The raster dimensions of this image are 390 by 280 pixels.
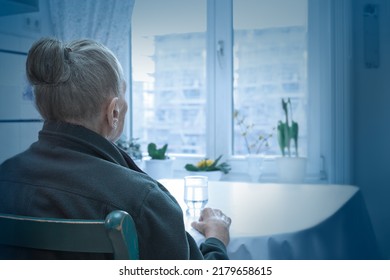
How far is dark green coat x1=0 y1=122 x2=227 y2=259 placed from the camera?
53cm

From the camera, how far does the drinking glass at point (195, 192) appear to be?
0.89 metres

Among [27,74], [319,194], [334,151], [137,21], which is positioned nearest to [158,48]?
[137,21]

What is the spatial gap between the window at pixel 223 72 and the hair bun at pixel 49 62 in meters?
0.99

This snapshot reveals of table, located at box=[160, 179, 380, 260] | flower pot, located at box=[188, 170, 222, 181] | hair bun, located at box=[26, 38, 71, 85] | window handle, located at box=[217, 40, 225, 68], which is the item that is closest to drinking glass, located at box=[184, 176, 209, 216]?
table, located at box=[160, 179, 380, 260]

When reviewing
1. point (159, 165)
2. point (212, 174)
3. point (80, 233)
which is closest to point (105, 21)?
point (159, 165)

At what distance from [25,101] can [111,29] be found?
473 mm

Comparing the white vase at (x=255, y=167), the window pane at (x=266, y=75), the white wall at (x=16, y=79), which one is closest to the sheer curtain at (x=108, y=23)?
the white wall at (x=16, y=79)

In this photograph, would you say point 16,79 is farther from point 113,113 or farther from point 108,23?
point 113,113

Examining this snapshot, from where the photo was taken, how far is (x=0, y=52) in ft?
4.25

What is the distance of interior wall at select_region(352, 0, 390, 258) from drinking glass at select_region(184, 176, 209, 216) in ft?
2.05

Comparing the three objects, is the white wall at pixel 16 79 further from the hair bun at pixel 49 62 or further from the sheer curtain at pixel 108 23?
the hair bun at pixel 49 62

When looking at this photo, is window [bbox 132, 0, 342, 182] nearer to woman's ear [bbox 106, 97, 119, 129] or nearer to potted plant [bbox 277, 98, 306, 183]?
potted plant [bbox 277, 98, 306, 183]

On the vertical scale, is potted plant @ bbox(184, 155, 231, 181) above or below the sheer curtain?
below
